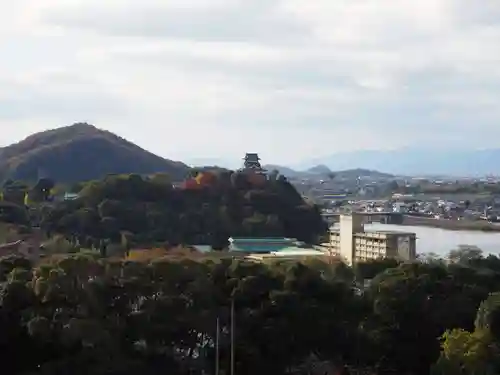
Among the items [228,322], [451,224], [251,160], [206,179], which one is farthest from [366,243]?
[451,224]

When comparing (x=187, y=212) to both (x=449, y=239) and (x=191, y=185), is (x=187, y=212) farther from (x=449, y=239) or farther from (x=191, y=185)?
(x=449, y=239)

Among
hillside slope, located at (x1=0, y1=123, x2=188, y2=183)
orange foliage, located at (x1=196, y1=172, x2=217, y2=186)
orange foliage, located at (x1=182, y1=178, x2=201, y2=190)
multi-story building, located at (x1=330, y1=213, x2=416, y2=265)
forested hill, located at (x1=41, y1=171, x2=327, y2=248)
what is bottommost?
multi-story building, located at (x1=330, y1=213, x2=416, y2=265)

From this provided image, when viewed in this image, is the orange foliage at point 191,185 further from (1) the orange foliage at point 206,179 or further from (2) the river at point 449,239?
(2) the river at point 449,239

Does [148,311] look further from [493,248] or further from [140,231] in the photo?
[493,248]

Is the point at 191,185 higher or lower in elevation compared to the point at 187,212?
higher

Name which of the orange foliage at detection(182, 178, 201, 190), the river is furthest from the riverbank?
the orange foliage at detection(182, 178, 201, 190)

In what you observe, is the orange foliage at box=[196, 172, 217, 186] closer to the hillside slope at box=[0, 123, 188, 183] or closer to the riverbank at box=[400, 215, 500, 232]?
the hillside slope at box=[0, 123, 188, 183]
